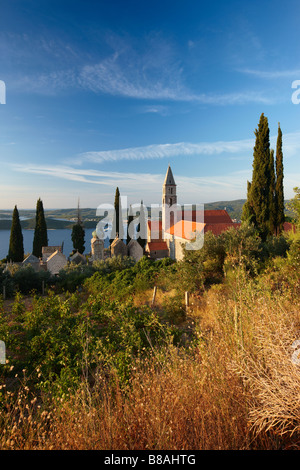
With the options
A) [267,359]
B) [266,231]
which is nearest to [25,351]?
[267,359]

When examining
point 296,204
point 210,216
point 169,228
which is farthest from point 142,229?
point 296,204

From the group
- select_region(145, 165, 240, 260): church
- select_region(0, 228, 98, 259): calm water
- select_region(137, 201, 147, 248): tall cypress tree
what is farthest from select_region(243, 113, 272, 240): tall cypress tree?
select_region(0, 228, 98, 259): calm water

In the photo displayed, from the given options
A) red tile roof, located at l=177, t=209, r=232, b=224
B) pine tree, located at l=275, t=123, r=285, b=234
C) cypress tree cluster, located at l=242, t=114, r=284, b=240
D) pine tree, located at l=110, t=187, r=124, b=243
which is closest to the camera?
cypress tree cluster, located at l=242, t=114, r=284, b=240

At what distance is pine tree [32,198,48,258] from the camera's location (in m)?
27.8

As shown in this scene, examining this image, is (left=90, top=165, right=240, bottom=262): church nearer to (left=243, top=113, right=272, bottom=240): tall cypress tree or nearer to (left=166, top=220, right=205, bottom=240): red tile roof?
(left=166, top=220, right=205, bottom=240): red tile roof

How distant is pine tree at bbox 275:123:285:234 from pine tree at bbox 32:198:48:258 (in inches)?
960

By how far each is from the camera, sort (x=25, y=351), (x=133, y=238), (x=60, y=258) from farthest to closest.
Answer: (x=133, y=238) < (x=60, y=258) < (x=25, y=351)

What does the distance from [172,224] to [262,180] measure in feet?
55.5

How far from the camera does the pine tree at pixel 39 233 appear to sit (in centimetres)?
2778

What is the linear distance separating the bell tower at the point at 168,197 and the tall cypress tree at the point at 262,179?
54.8 feet

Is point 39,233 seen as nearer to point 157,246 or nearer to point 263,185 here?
point 157,246

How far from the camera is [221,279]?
9469mm
